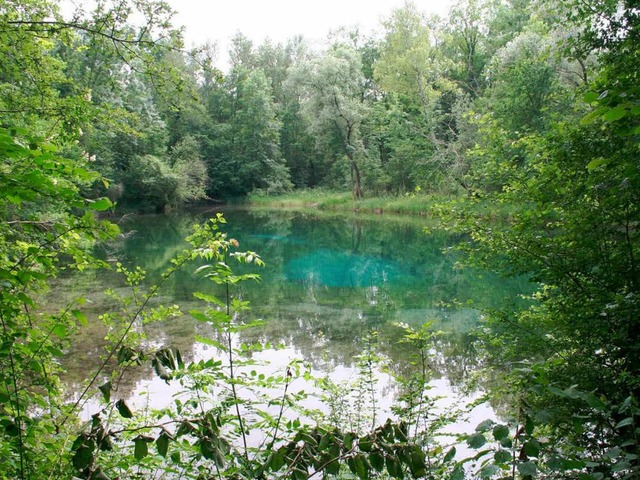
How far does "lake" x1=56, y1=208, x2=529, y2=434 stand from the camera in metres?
6.61

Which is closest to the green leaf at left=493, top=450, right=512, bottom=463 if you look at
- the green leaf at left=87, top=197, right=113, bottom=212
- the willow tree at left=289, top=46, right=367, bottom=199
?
the green leaf at left=87, top=197, right=113, bottom=212

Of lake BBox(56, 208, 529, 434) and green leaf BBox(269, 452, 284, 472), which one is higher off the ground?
green leaf BBox(269, 452, 284, 472)

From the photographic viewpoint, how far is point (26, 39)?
14.4 ft

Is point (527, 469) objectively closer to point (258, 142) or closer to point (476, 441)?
point (476, 441)

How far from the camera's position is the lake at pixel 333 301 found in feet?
21.7

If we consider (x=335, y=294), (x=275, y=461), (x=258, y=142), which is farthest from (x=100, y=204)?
(x=258, y=142)

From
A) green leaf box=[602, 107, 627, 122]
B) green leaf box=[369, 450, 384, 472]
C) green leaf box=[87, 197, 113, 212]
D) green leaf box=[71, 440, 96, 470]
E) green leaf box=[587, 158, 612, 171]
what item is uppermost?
green leaf box=[602, 107, 627, 122]

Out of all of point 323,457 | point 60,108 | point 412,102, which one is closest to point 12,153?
point 323,457

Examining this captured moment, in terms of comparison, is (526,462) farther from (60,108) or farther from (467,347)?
(467,347)

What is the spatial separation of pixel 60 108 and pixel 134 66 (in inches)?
35.3

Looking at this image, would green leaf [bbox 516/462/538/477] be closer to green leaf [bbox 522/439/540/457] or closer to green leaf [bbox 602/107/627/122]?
green leaf [bbox 522/439/540/457]

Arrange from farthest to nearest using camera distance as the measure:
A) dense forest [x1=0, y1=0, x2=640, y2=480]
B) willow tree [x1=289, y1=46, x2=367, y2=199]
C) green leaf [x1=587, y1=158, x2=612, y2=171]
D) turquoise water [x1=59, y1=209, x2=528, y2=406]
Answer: willow tree [x1=289, y1=46, x2=367, y2=199], turquoise water [x1=59, y1=209, x2=528, y2=406], dense forest [x1=0, y1=0, x2=640, y2=480], green leaf [x1=587, y1=158, x2=612, y2=171]

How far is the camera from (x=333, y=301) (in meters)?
11.3

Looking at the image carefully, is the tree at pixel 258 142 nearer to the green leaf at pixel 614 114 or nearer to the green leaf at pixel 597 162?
the green leaf at pixel 597 162
